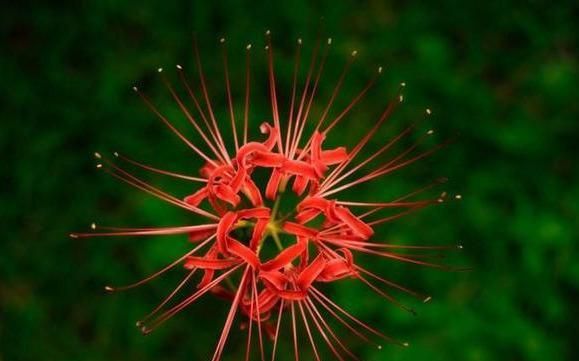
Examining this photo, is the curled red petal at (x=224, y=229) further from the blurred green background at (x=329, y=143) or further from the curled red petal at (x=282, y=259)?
the blurred green background at (x=329, y=143)

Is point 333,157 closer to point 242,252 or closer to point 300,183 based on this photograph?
point 300,183

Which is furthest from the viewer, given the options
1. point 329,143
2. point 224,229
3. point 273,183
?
point 329,143

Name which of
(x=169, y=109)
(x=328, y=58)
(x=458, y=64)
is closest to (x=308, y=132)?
(x=328, y=58)

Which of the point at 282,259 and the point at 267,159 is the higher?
the point at 267,159

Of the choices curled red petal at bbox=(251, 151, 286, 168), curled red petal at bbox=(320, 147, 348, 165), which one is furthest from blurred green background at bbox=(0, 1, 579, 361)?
curled red petal at bbox=(251, 151, 286, 168)

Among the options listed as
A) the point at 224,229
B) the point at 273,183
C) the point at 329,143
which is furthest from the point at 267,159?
the point at 329,143

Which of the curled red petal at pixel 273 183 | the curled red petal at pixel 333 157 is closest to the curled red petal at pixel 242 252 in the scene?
the curled red petal at pixel 273 183

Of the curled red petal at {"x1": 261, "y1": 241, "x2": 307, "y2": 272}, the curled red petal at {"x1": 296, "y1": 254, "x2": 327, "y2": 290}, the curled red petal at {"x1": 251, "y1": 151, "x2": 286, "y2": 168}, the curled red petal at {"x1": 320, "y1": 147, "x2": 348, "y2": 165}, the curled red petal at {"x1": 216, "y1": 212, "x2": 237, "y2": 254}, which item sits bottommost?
the curled red petal at {"x1": 296, "y1": 254, "x2": 327, "y2": 290}

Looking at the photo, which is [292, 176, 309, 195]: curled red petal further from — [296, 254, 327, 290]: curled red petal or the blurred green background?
the blurred green background

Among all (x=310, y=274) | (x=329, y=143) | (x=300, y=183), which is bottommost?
(x=329, y=143)
